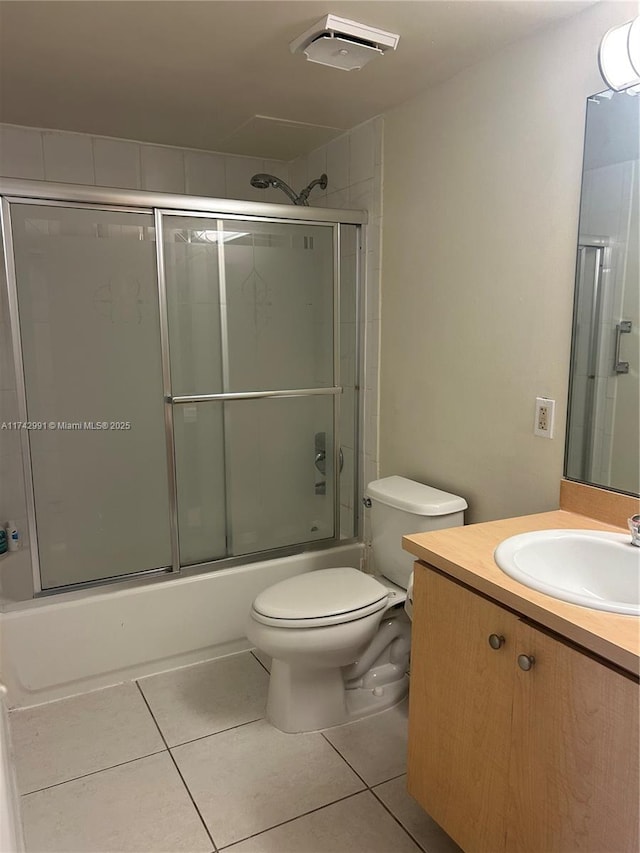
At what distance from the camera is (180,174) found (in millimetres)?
2820

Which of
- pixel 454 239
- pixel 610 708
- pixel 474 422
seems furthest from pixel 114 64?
pixel 610 708

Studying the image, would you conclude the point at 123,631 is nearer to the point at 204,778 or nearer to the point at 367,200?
the point at 204,778

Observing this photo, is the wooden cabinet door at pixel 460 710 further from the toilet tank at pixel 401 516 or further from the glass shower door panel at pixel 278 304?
the glass shower door panel at pixel 278 304

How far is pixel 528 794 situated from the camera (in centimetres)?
115

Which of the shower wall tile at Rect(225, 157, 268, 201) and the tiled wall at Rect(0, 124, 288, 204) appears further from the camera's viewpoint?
the shower wall tile at Rect(225, 157, 268, 201)

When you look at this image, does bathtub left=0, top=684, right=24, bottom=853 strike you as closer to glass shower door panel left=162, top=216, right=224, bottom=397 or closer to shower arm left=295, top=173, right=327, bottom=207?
glass shower door panel left=162, top=216, right=224, bottom=397

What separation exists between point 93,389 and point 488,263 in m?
1.44

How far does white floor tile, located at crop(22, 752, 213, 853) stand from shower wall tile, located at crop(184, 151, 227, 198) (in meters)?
2.38

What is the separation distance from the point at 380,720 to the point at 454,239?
1.65m

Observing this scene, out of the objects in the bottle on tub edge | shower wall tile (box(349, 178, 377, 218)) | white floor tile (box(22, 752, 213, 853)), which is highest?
shower wall tile (box(349, 178, 377, 218))

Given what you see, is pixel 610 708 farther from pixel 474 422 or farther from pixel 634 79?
pixel 634 79

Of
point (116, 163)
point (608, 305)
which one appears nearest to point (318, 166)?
point (116, 163)

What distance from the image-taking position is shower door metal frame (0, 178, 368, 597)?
197 cm

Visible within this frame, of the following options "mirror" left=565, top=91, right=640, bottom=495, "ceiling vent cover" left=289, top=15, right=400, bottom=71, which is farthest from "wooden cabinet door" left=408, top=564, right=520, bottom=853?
"ceiling vent cover" left=289, top=15, right=400, bottom=71
